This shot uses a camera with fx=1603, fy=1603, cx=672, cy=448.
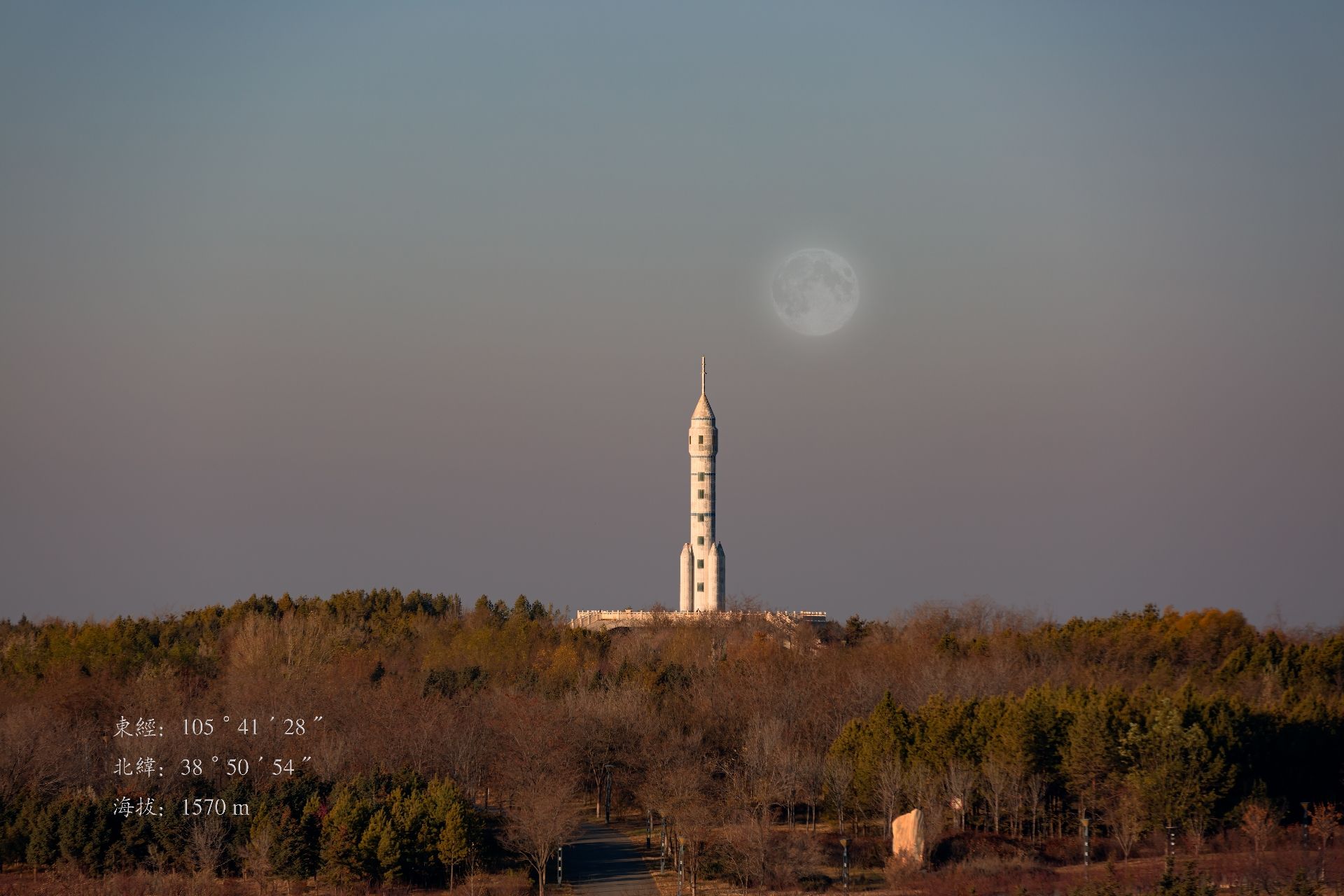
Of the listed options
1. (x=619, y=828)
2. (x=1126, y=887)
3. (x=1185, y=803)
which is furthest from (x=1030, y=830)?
(x=619, y=828)

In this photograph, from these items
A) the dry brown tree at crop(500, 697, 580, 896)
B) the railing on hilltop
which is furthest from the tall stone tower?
the dry brown tree at crop(500, 697, 580, 896)

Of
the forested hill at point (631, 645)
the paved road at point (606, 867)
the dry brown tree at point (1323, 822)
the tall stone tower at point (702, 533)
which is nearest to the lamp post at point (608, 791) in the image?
the paved road at point (606, 867)

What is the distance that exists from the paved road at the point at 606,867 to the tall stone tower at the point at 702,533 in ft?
139

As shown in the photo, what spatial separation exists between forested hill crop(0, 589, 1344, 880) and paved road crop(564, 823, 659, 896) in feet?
5.04

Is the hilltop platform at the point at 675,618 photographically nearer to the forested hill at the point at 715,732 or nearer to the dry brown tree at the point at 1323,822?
the forested hill at the point at 715,732

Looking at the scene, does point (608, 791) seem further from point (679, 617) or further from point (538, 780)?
point (679, 617)

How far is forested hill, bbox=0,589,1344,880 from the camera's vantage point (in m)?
38.9

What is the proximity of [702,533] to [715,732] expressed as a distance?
39.9 meters

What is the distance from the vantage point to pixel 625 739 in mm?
48156

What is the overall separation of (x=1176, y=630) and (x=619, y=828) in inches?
1094

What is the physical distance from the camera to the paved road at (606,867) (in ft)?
123

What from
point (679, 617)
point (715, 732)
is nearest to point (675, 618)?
point (679, 617)

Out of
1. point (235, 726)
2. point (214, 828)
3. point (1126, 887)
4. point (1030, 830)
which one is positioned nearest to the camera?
point (1126, 887)

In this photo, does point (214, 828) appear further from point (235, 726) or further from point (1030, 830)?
point (1030, 830)
